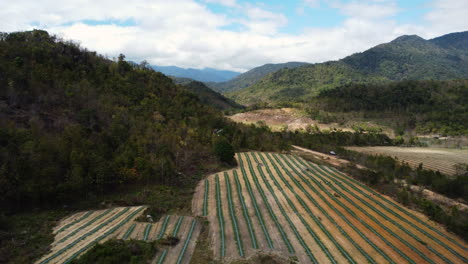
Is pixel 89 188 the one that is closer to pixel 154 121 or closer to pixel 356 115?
pixel 154 121

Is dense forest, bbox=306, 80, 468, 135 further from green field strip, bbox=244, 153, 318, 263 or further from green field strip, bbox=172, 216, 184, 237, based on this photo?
green field strip, bbox=172, 216, 184, 237

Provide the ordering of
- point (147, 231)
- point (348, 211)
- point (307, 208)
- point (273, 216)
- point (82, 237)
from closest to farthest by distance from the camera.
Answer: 1. point (82, 237)
2. point (147, 231)
3. point (273, 216)
4. point (348, 211)
5. point (307, 208)

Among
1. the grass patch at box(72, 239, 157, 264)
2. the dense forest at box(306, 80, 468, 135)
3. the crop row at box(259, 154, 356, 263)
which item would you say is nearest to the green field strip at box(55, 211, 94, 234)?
the grass patch at box(72, 239, 157, 264)

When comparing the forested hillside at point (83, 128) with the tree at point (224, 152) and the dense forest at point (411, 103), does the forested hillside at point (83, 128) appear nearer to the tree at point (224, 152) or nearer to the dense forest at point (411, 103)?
the tree at point (224, 152)

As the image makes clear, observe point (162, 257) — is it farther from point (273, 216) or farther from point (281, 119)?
point (281, 119)

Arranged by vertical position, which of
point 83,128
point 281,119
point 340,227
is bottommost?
point 340,227

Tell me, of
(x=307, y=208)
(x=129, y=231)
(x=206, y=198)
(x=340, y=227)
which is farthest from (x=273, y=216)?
(x=129, y=231)

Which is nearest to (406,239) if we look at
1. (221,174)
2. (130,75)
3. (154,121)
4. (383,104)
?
(221,174)
